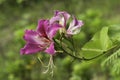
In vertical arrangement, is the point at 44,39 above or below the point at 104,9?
above

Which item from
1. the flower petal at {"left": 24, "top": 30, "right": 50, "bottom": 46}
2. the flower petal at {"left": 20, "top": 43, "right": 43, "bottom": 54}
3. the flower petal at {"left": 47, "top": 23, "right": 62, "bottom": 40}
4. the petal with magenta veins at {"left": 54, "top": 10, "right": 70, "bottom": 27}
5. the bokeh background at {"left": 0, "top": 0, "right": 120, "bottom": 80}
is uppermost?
the petal with magenta veins at {"left": 54, "top": 10, "right": 70, "bottom": 27}

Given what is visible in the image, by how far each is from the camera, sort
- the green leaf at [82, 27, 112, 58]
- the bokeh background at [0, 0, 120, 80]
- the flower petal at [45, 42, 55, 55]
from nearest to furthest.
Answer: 1. the flower petal at [45, 42, 55, 55]
2. the green leaf at [82, 27, 112, 58]
3. the bokeh background at [0, 0, 120, 80]

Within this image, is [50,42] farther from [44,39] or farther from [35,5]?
[35,5]

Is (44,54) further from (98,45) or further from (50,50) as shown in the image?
(50,50)

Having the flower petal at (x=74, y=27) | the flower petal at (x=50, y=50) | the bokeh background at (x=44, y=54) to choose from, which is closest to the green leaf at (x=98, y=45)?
the flower petal at (x=74, y=27)

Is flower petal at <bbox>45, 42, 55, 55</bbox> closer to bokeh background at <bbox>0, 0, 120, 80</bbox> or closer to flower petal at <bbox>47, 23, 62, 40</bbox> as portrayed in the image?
flower petal at <bbox>47, 23, 62, 40</bbox>

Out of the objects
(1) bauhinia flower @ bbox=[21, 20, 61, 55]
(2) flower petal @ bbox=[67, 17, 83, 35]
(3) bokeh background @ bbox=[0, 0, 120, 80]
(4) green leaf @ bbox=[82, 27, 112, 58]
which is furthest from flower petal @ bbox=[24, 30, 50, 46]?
(3) bokeh background @ bbox=[0, 0, 120, 80]

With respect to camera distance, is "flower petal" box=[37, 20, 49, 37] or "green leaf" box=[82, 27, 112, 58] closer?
"flower petal" box=[37, 20, 49, 37]

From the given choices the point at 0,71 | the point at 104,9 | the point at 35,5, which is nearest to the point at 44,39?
the point at 0,71
